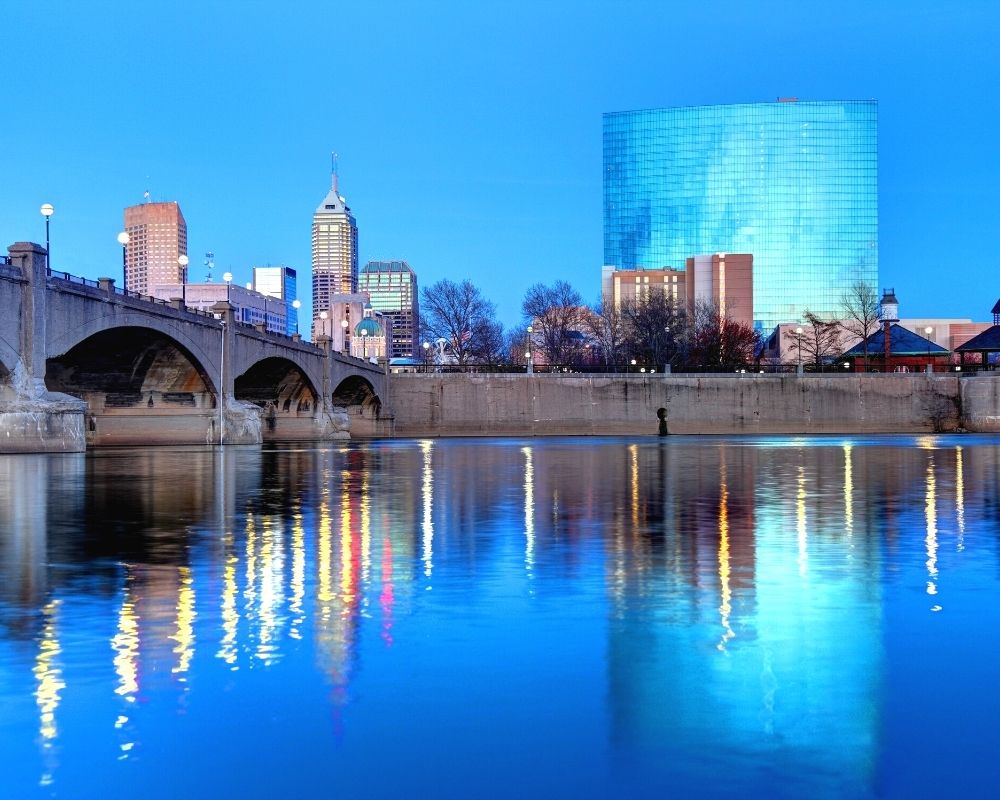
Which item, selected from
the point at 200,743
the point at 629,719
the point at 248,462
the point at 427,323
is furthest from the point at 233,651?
the point at 427,323

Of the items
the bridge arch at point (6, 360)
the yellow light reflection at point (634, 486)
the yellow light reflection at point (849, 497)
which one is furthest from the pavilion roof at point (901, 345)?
the bridge arch at point (6, 360)

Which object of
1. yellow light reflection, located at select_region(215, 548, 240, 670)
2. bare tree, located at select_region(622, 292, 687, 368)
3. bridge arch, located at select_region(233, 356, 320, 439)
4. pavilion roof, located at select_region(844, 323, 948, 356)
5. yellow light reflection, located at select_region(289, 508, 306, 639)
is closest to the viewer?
yellow light reflection, located at select_region(215, 548, 240, 670)

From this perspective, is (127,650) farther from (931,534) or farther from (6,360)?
(6,360)

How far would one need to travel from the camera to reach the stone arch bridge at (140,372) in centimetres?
4641

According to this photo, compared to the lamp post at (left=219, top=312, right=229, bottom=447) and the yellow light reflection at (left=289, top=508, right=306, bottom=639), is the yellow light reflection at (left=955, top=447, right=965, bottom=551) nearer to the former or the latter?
the yellow light reflection at (left=289, top=508, right=306, bottom=639)

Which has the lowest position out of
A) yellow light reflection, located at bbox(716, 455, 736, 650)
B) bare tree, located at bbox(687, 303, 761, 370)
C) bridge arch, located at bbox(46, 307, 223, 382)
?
yellow light reflection, located at bbox(716, 455, 736, 650)

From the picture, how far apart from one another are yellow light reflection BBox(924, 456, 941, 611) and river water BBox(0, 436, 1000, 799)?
11cm

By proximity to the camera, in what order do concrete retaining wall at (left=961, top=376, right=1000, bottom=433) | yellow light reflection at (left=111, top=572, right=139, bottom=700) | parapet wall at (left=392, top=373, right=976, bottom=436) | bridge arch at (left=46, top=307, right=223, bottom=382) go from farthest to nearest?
parapet wall at (left=392, top=373, right=976, bottom=436), concrete retaining wall at (left=961, top=376, right=1000, bottom=433), bridge arch at (left=46, top=307, right=223, bottom=382), yellow light reflection at (left=111, top=572, right=139, bottom=700)

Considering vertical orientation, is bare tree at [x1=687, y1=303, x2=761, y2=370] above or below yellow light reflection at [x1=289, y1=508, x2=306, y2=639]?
above

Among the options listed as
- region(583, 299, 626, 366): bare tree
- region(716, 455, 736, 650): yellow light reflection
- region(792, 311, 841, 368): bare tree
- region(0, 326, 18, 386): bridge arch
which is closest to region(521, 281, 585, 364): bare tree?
region(583, 299, 626, 366): bare tree

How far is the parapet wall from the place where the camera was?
358ft

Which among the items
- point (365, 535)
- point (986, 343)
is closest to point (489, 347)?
point (986, 343)

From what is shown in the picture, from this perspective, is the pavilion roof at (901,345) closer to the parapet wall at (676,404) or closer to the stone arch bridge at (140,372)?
the parapet wall at (676,404)

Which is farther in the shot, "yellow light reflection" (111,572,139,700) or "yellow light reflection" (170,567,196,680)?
"yellow light reflection" (170,567,196,680)
